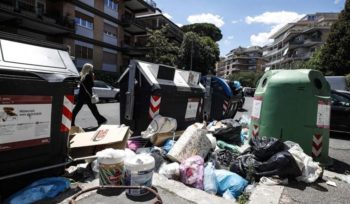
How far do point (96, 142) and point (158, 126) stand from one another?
139 centimetres

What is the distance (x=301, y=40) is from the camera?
66.1 m

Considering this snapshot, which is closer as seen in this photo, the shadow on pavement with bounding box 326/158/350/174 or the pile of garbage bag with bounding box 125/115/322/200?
the pile of garbage bag with bounding box 125/115/322/200

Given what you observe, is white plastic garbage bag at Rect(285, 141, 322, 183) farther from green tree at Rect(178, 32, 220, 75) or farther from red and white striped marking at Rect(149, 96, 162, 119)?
green tree at Rect(178, 32, 220, 75)

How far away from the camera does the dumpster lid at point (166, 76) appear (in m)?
5.75

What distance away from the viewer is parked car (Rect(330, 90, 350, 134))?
869 centimetres

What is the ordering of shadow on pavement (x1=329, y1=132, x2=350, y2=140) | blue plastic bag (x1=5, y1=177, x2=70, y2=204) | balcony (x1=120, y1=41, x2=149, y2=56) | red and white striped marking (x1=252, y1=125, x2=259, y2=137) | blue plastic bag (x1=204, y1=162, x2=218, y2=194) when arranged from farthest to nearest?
balcony (x1=120, y1=41, x2=149, y2=56) → shadow on pavement (x1=329, y1=132, x2=350, y2=140) → red and white striped marking (x1=252, y1=125, x2=259, y2=137) → blue plastic bag (x1=204, y1=162, x2=218, y2=194) → blue plastic bag (x1=5, y1=177, x2=70, y2=204)

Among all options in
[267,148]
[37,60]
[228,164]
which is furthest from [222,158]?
[37,60]

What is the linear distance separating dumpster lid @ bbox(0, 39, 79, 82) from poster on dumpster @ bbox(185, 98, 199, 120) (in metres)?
3.73

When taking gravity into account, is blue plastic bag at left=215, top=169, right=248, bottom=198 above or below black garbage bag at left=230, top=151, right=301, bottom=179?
below

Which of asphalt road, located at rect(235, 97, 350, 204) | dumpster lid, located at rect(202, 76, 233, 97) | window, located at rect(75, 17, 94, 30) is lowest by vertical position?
asphalt road, located at rect(235, 97, 350, 204)

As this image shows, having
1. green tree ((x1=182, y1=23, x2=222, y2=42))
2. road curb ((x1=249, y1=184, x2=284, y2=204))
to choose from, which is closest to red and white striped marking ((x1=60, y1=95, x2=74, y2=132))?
road curb ((x1=249, y1=184, x2=284, y2=204))

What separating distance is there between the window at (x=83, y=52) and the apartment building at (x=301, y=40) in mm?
43790

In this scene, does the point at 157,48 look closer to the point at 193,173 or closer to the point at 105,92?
the point at 105,92

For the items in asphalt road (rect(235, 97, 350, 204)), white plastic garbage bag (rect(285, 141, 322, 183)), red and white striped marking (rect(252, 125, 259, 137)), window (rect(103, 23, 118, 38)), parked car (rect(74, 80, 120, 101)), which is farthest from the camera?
window (rect(103, 23, 118, 38))
